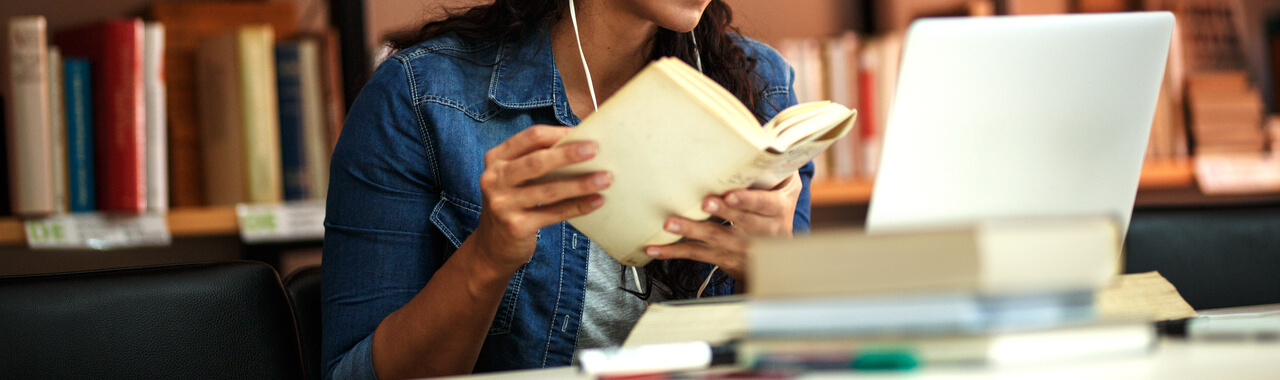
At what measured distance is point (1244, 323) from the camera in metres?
0.50

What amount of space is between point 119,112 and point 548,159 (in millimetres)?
931

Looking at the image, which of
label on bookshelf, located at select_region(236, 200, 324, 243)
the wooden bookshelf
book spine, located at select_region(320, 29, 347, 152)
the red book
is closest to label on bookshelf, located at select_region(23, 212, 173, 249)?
the red book

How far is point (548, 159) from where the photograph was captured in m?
0.56

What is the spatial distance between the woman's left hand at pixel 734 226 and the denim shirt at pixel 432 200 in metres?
0.26

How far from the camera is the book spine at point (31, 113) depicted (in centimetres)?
119

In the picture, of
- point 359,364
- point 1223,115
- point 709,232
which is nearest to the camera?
point 709,232

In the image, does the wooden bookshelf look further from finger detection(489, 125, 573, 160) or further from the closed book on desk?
the closed book on desk

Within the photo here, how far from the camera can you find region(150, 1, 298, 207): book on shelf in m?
1.30

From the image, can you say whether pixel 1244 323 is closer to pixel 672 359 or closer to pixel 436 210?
pixel 672 359

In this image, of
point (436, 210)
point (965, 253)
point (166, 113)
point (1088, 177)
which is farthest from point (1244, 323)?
point (166, 113)

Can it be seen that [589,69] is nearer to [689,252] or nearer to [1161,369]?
[689,252]

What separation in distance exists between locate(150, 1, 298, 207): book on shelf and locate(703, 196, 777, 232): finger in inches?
37.3

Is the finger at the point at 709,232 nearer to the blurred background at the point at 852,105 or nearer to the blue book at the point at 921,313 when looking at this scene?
the blue book at the point at 921,313

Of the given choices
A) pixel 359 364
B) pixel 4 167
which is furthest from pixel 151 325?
pixel 4 167
